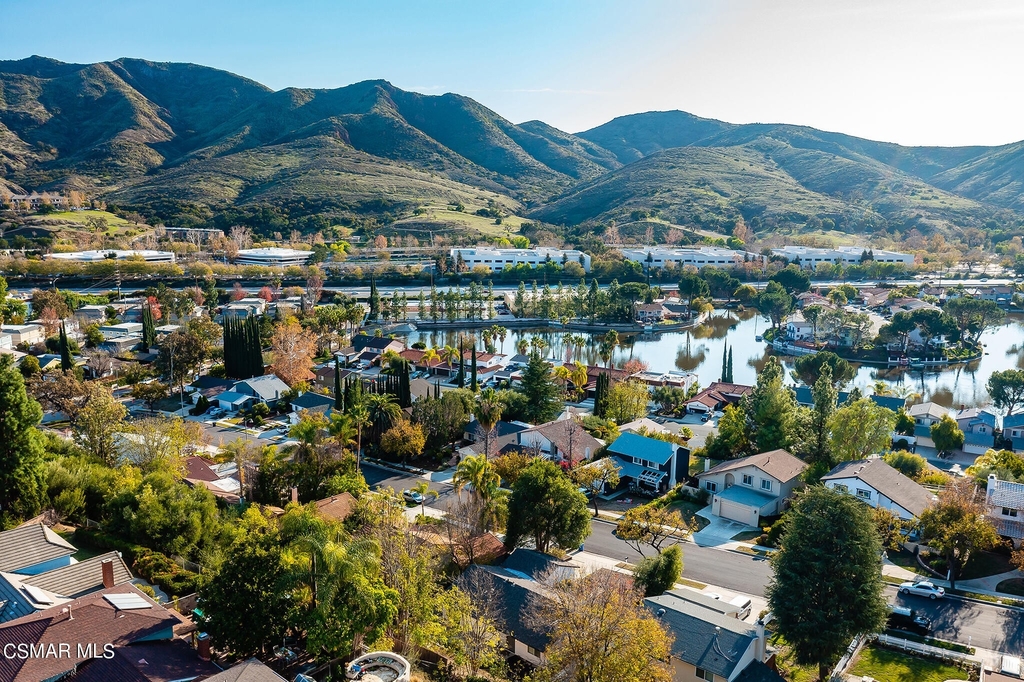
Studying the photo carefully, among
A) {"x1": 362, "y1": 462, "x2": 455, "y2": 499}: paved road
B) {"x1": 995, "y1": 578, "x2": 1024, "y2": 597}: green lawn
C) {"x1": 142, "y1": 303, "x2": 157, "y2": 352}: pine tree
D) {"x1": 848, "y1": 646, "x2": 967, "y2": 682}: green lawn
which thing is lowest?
{"x1": 362, "y1": 462, "x2": 455, "y2": 499}: paved road

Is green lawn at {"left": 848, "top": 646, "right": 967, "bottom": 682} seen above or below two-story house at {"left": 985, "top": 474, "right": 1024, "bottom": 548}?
below

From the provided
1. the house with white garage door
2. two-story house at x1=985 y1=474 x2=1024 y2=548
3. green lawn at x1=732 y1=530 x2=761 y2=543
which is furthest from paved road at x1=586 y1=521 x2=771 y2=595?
two-story house at x1=985 y1=474 x2=1024 y2=548

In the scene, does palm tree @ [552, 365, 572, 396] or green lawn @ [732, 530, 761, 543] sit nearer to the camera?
green lawn @ [732, 530, 761, 543]

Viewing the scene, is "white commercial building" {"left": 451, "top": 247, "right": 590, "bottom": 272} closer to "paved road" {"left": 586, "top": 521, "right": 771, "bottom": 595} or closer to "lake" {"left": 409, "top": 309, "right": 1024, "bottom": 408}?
"lake" {"left": 409, "top": 309, "right": 1024, "bottom": 408}

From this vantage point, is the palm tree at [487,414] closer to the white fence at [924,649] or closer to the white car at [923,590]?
the white car at [923,590]

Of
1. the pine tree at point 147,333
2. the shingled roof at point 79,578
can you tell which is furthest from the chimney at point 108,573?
the pine tree at point 147,333

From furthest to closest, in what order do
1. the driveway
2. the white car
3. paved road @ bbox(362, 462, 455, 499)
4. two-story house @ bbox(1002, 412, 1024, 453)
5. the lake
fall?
the lake, two-story house @ bbox(1002, 412, 1024, 453), paved road @ bbox(362, 462, 455, 499), the driveway, the white car

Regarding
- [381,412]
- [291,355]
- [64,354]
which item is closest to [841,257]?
[291,355]

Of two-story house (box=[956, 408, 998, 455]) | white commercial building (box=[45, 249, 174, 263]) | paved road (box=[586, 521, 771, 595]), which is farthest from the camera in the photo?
white commercial building (box=[45, 249, 174, 263])

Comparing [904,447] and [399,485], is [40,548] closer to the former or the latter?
[399,485]
